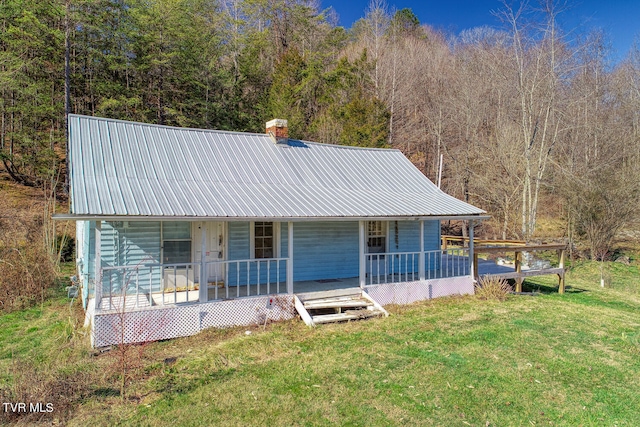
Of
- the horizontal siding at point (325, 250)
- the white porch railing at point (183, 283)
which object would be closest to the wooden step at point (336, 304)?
the white porch railing at point (183, 283)

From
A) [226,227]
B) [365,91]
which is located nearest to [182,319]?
[226,227]

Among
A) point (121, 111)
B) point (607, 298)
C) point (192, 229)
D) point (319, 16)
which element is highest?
point (319, 16)

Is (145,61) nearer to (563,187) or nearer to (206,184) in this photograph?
(206,184)

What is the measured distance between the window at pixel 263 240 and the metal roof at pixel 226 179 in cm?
106

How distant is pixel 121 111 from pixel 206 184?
1598 cm

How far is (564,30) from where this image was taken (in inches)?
899

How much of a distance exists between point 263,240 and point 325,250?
1.89 metres

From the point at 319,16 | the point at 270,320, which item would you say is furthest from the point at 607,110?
the point at 270,320

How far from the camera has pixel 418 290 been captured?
38.2 ft

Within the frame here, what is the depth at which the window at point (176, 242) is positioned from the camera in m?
10.3

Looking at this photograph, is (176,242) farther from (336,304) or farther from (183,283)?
(336,304)

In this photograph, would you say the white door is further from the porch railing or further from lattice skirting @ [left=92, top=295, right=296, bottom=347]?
lattice skirting @ [left=92, top=295, right=296, bottom=347]

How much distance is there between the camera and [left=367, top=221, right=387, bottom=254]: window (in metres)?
13.2

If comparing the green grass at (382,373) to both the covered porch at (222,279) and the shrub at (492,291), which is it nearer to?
the covered porch at (222,279)
